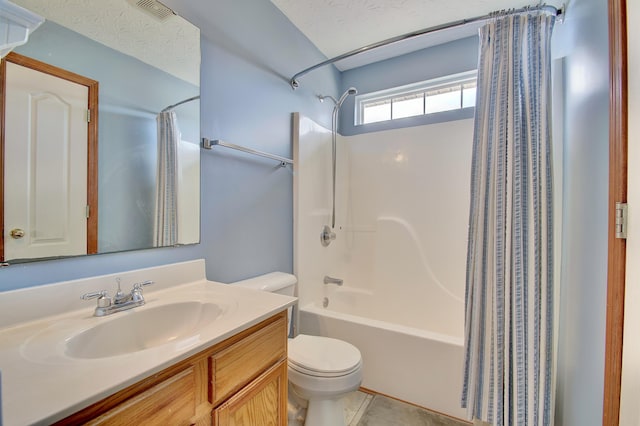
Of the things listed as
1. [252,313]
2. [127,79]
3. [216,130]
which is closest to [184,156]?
[216,130]

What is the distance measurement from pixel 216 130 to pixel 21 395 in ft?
3.98

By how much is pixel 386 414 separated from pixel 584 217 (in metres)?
1.43

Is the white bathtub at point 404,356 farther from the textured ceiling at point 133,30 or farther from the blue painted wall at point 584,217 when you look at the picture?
the textured ceiling at point 133,30

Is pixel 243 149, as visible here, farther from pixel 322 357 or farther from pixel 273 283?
pixel 322 357

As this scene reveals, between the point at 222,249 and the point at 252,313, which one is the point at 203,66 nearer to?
the point at 222,249

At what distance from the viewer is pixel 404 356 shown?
1.71 meters

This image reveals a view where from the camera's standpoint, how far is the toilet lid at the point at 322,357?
1.35 metres

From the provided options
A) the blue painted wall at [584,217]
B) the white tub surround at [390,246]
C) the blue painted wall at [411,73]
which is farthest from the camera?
the blue painted wall at [411,73]

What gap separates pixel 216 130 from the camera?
1.46 meters

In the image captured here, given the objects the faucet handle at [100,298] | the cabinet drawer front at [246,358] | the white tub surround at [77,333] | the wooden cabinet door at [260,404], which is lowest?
the wooden cabinet door at [260,404]

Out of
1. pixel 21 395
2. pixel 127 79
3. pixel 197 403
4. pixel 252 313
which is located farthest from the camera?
pixel 127 79

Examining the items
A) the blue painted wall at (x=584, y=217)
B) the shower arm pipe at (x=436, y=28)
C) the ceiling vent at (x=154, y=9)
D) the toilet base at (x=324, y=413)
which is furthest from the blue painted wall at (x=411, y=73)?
the toilet base at (x=324, y=413)

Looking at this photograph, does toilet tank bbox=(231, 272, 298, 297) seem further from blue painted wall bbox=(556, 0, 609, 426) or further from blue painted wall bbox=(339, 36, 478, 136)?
blue painted wall bbox=(339, 36, 478, 136)

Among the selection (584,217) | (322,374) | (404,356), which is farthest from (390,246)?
(584,217)
